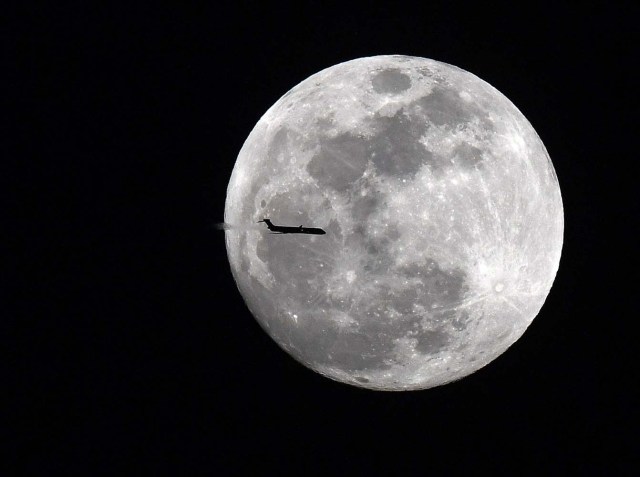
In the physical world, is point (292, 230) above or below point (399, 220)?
below

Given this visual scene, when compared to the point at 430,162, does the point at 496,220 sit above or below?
below

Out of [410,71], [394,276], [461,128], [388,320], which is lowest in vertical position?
[388,320]

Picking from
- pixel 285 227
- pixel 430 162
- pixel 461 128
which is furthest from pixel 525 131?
pixel 285 227

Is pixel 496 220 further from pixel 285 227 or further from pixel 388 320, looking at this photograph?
pixel 285 227

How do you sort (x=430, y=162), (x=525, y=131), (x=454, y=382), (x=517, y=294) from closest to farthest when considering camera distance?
(x=430, y=162) → (x=517, y=294) → (x=525, y=131) → (x=454, y=382)

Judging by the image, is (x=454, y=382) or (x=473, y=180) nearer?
(x=473, y=180)

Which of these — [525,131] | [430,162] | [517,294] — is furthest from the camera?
[525,131]

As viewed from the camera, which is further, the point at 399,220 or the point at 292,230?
the point at 292,230
